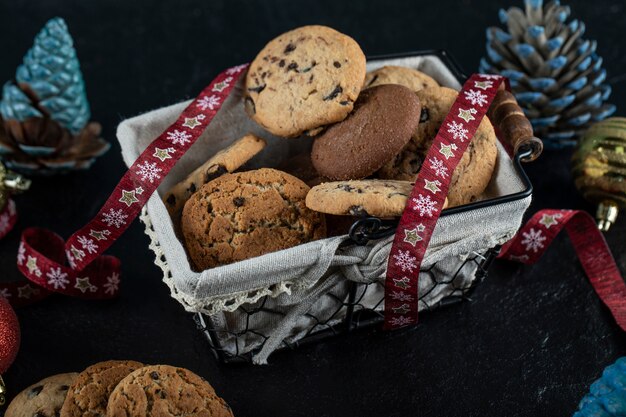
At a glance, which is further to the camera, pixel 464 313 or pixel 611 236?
pixel 611 236

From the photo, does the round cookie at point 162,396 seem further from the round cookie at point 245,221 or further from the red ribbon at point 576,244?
the red ribbon at point 576,244

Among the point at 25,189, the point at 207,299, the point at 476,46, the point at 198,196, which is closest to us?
the point at 207,299

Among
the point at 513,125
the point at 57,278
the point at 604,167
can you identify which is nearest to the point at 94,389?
the point at 57,278

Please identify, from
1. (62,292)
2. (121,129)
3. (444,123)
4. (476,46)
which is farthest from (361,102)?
(476,46)

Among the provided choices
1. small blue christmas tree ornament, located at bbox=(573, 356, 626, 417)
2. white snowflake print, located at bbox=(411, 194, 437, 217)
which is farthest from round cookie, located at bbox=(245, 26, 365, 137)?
small blue christmas tree ornament, located at bbox=(573, 356, 626, 417)

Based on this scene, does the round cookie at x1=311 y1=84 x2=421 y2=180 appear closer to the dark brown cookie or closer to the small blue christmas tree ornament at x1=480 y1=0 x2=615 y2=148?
the dark brown cookie

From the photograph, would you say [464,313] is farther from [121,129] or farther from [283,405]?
[121,129]
